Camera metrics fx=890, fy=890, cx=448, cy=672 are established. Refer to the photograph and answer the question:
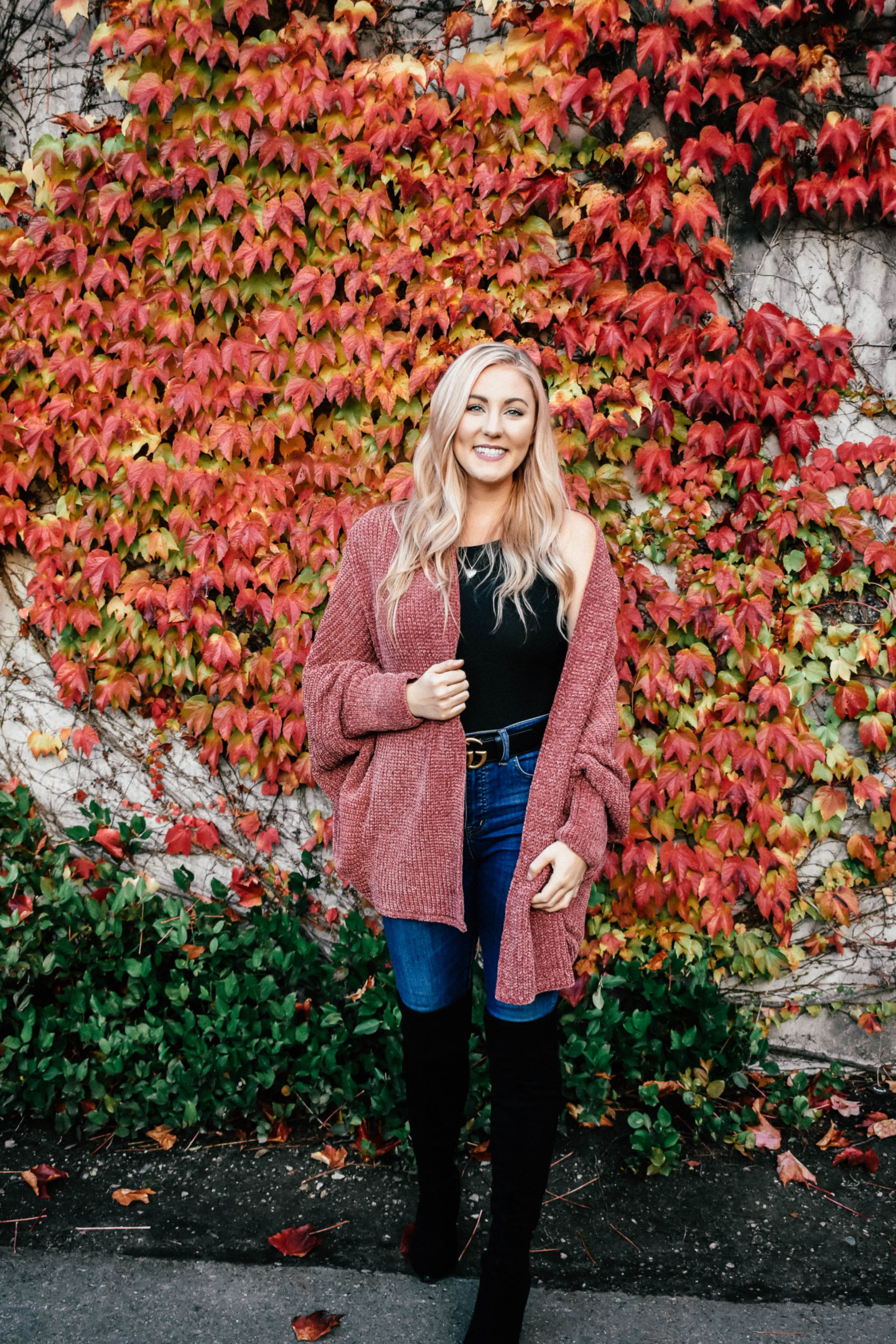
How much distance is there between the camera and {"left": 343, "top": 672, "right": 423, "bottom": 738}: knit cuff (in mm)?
1830

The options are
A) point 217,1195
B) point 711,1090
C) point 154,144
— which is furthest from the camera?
point 154,144

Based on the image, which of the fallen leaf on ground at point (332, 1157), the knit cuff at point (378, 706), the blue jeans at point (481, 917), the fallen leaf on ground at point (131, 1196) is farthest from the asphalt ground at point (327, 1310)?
the knit cuff at point (378, 706)

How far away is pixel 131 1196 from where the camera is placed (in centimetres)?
238

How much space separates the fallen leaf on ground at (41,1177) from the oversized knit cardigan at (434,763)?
1339 mm

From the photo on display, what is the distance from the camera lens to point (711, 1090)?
2.60 meters

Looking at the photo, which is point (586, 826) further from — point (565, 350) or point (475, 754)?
point (565, 350)

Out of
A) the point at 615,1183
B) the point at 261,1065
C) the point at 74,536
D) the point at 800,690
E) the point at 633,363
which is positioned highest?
the point at 633,363

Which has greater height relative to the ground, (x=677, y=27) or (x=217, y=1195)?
(x=677, y=27)

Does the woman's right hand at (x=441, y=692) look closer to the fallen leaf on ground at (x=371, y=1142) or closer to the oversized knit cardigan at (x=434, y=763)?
the oversized knit cardigan at (x=434, y=763)

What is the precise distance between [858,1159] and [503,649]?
1.88m

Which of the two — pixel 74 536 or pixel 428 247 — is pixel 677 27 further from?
pixel 74 536

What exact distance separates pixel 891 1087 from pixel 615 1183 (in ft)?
3.53

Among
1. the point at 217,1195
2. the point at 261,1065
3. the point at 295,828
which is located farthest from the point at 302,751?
the point at 217,1195

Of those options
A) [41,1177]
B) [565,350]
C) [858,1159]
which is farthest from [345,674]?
[858,1159]
